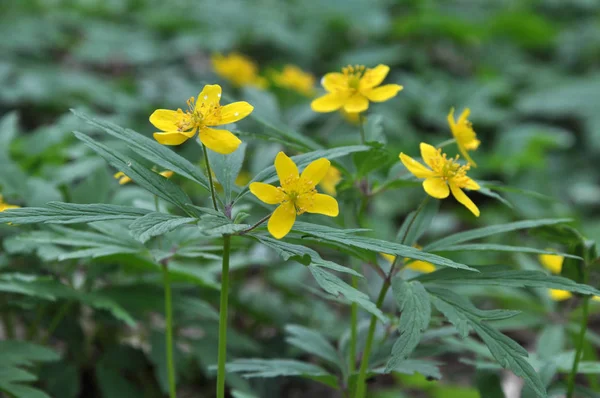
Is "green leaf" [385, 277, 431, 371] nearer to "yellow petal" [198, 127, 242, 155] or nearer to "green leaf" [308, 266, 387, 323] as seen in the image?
"green leaf" [308, 266, 387, 323]

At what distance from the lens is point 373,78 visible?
132 centimetres

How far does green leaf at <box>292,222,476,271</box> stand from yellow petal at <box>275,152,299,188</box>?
0.08 metres

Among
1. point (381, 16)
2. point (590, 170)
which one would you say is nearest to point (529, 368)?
point (590, 170)

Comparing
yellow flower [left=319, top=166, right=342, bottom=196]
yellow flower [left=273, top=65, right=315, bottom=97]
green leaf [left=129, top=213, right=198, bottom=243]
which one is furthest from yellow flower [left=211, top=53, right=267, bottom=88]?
green leaf [left=129, top=213, right=198, bottom=243]

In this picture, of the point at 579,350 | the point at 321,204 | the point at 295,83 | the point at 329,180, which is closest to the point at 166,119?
the point at 321,204

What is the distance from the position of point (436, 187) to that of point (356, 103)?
305mm

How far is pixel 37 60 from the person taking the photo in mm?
3473

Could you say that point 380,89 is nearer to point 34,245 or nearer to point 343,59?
point 34,245

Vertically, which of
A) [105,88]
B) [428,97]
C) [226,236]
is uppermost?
[226,236]

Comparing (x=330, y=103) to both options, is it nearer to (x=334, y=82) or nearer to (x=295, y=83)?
(x=334, y=82)

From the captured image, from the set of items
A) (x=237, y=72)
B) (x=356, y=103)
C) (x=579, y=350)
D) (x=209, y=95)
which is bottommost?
(x=237, y=72)

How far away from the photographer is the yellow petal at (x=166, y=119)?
1.00 metres

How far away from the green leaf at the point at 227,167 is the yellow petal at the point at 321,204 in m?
0.18

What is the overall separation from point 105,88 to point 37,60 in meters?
0.82
